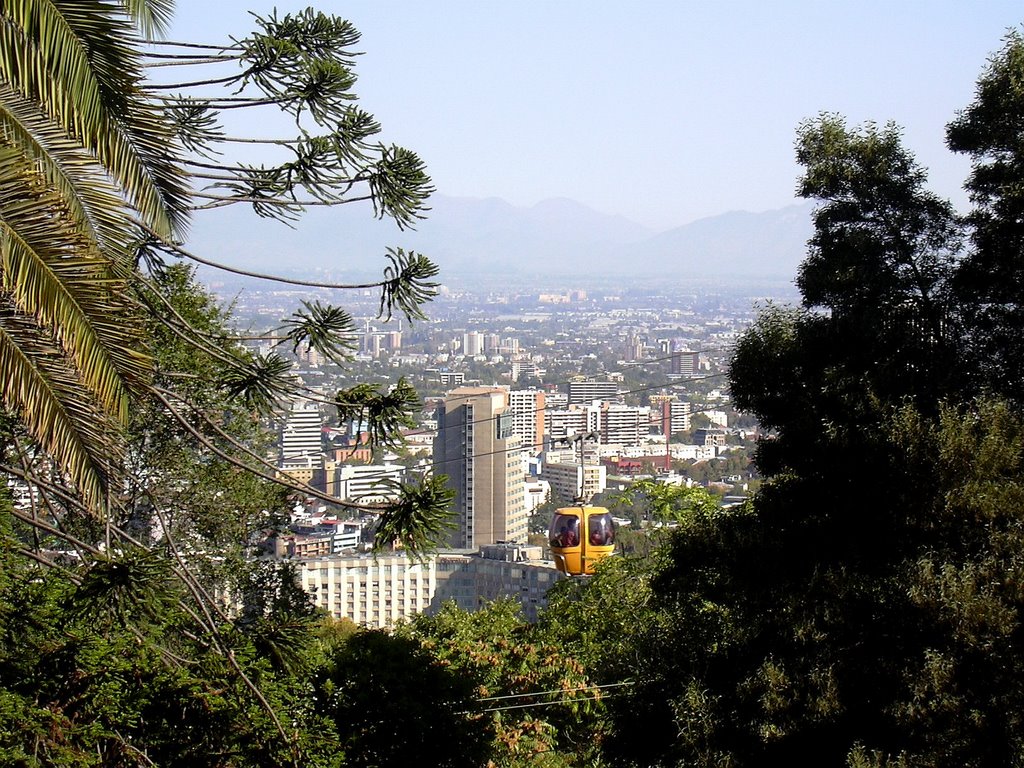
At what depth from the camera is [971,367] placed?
6492mm

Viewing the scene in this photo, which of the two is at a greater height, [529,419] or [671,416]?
[671,416]

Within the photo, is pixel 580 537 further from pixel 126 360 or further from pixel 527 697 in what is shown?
pixel 126 360

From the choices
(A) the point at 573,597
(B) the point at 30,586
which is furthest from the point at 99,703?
(A) the point at 573,597

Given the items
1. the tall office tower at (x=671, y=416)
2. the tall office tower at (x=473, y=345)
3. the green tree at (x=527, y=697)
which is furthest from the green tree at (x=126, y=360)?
the tall office tower at (x=473, y=345)

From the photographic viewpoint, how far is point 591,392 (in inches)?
3762

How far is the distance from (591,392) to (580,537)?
84.1 m

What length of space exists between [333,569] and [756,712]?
19528 mm

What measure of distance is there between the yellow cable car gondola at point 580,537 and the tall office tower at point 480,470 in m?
14.1

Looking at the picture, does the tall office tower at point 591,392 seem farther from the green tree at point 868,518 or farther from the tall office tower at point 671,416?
the green tree at point 868,518

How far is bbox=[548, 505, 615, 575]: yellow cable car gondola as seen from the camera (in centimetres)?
1161

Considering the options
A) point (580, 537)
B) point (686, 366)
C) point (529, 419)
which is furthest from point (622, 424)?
point (580, 537)

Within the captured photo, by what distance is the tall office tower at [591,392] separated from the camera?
289ft

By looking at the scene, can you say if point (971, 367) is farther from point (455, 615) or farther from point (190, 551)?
point (190, 551)

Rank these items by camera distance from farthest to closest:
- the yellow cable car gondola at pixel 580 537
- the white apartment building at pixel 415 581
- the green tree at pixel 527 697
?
the white apartment building at pixel 415 581 → the yellow cable car gondola at pixel 580 537 → the green tree at pixel 527 697
